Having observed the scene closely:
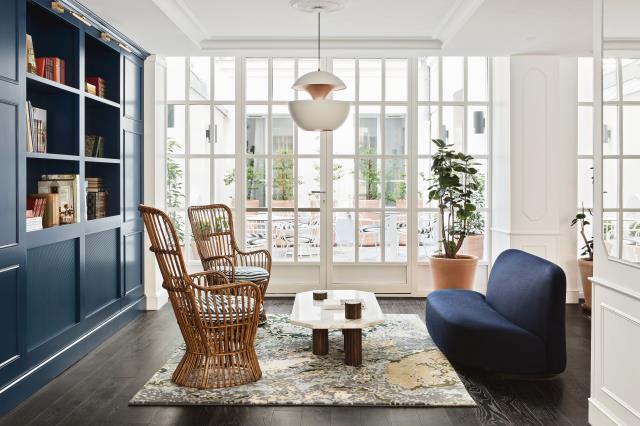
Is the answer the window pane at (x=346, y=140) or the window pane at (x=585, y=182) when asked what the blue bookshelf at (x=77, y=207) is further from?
the window pane at (x=585, y=182)

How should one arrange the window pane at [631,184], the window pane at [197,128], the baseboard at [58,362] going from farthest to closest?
the window pane at [197,128] → the baseboard at [58,362] → the window pane at [631,184]

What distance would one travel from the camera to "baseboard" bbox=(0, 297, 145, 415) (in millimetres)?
3217

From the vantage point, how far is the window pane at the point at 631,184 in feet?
8.37

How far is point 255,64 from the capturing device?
6285mm

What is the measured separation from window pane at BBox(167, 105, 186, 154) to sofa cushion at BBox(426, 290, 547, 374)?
136 inches

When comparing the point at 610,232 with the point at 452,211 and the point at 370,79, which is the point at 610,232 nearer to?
the point at 452,211

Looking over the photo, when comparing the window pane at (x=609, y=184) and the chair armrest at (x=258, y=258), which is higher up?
the window pane at (x=609, y=184)

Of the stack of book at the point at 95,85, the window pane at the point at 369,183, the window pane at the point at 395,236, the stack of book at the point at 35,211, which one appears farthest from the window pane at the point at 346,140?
the stack of book at the point at 35,211

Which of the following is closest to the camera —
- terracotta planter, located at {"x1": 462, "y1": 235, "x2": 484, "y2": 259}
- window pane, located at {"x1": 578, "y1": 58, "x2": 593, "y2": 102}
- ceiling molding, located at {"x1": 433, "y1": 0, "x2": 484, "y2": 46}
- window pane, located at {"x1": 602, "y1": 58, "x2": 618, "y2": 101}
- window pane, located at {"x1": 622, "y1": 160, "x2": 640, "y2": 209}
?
window pane, located at {"x1": 622, "y1": 160, "x2": 640, "y2": 209}

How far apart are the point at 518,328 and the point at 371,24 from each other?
2.99m

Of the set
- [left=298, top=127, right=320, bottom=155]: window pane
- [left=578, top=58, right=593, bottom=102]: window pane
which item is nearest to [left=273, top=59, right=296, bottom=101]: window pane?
[left=298, top=127, right=320, bottom=155]: window pane

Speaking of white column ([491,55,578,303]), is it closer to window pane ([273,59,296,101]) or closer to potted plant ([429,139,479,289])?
potted plant ([429,139,479,289])

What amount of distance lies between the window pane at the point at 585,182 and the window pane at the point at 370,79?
2.25 meters

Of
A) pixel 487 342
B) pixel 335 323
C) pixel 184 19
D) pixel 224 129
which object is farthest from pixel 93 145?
pixel 487 342
